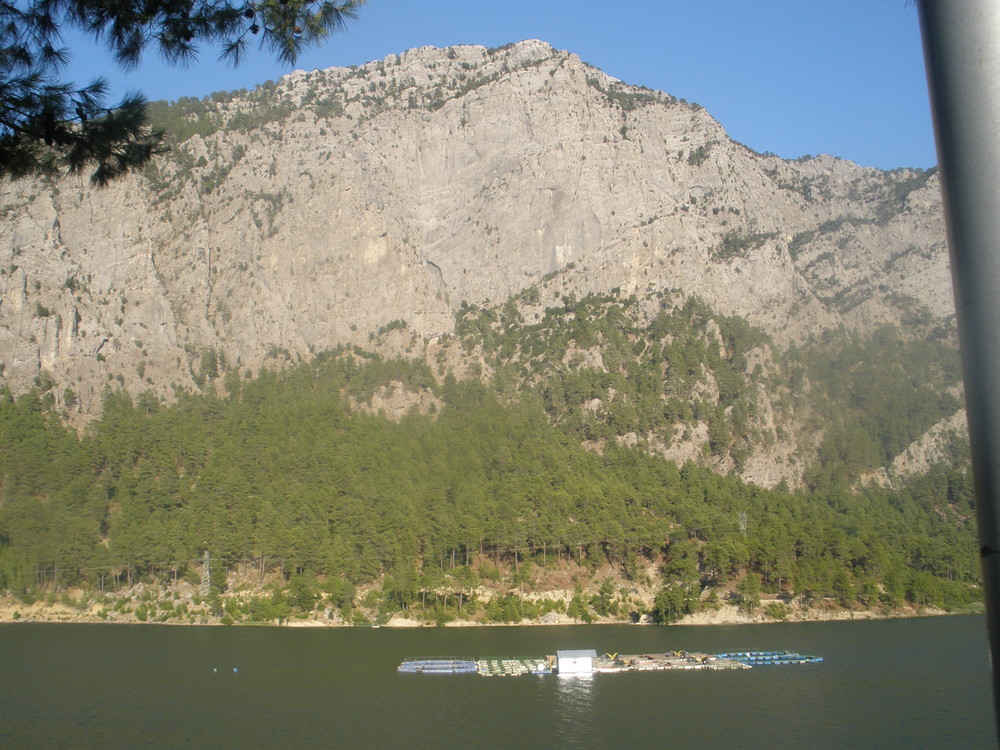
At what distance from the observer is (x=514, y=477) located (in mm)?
72312

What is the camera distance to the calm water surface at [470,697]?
2909cm

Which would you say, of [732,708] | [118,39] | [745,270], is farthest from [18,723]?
[745,270]

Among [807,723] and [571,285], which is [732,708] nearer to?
[807,723]

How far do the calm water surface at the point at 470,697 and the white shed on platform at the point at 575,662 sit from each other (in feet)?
5.21

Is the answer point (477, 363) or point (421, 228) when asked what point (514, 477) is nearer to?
point (477, 363)

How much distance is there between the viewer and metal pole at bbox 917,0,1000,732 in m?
1.92

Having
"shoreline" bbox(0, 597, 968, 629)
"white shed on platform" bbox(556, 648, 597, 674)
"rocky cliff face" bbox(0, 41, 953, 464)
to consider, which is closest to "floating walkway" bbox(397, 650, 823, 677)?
"white shed on platform" bbox(556, 648, 597, 674)

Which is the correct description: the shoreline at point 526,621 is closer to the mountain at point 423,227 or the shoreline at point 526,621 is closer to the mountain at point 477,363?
the mountain at point 477,363

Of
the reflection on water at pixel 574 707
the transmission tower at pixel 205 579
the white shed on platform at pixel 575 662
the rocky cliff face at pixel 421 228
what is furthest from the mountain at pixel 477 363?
the reflection on water at pixel 574 707

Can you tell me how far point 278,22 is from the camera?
378 inches

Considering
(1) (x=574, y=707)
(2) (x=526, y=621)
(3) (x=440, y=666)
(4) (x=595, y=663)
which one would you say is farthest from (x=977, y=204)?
(2) (x=526, y=621)

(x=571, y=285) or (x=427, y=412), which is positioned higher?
(x=571, y=285)

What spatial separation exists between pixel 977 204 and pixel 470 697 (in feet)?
117

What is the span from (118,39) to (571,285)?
299ft
